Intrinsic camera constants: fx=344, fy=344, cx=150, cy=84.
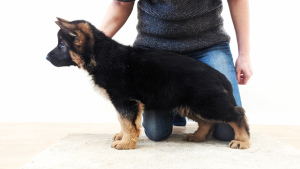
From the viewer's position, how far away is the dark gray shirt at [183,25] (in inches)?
104

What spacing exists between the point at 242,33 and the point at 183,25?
1.59ft

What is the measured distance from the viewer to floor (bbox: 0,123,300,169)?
7.95 ft

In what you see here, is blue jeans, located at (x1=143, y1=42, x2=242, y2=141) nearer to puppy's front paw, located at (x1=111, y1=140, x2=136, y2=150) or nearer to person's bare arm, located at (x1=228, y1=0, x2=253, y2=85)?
person's bare arm, located at (x1=228, y1=0, x2=253, y2=85)

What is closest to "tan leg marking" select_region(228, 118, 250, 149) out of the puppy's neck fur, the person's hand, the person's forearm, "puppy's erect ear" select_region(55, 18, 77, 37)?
the person's hand

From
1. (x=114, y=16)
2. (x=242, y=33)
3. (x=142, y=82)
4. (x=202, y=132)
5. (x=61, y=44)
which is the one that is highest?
(x=114, y=16)

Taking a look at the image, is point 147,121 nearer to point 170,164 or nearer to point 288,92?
point 170,164

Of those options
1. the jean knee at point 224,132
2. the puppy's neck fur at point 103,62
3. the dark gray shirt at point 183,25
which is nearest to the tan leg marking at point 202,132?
the jean knee at point 224,132

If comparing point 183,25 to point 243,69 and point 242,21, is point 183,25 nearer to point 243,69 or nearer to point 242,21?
point 242,21

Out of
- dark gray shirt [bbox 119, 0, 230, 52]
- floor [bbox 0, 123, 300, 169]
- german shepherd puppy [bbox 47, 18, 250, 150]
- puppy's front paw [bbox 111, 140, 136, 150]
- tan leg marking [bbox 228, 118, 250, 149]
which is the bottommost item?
floor [bbox 0, 123, 300, 169]

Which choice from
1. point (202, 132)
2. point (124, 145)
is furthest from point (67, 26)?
point (202, 132)

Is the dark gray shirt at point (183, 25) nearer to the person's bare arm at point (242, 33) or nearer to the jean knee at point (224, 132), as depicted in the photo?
the person's bare arm at point (242, 33)

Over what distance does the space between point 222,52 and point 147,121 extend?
82 centimetres

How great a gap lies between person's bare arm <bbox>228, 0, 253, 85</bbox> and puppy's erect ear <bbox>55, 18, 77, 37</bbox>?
1.31 metres

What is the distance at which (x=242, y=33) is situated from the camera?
274 cm
